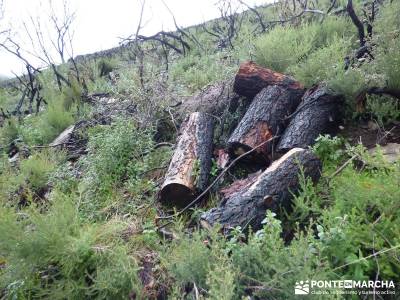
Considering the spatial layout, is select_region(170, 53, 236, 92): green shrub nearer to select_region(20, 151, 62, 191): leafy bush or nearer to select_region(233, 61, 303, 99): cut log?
select_region(233, 61, 303, 99): cut log

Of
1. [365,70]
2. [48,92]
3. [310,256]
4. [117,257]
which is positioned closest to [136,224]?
[117,257]

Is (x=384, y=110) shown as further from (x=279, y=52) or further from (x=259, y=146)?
(x=279, y=52)

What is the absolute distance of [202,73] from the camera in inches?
247

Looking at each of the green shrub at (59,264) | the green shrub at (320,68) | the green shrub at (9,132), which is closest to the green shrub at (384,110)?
the green shrub at (320,68)

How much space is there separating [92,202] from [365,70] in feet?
9.98

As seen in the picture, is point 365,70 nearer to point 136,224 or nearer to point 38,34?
point 136,224

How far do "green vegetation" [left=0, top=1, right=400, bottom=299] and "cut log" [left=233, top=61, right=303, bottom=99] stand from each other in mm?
198

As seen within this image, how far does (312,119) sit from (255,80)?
86 centimetres

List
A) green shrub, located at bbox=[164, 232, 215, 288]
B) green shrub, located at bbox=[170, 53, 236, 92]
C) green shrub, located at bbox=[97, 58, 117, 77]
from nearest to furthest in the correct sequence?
green shrub, located at bbox=[164, 232, 215, 288] < green shrub, located at bbox=[170, 53, 236, 92] < green shrub, located at bbox=[97, 58, 117, 77]

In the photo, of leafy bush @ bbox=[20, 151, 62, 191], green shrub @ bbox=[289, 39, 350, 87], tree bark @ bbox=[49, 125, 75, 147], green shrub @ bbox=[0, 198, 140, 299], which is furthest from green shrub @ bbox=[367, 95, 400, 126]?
tree bark @ bbox=[49, 125, 75, 147]

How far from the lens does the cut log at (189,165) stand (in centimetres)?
327

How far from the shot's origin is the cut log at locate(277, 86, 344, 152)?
3326mm

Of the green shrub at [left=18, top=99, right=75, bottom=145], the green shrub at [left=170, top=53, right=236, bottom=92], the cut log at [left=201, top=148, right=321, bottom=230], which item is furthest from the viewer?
the green shrub at [left=18, top=99, right=75, bottom=145]

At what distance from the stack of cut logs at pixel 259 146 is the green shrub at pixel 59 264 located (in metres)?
0.72
